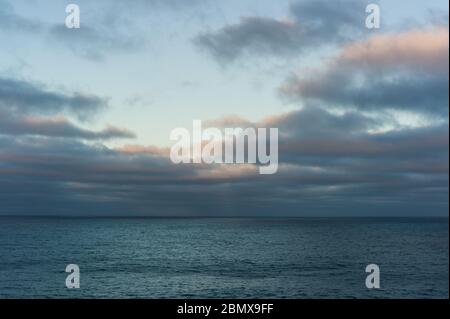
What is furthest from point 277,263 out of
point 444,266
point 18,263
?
point 18,263

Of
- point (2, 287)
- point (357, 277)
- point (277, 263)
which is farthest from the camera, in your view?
point (277, 263)

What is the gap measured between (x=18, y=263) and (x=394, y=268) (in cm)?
8491

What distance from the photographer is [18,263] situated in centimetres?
10869

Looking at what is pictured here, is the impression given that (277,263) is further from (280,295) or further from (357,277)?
(280,295)
